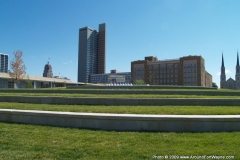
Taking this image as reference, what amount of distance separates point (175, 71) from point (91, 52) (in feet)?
221

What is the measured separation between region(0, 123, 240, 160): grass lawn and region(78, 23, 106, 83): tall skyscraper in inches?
5775

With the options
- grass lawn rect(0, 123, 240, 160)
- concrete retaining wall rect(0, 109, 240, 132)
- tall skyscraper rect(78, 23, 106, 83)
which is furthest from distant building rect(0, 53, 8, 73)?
concrete retaining wall rect(0, 109, 240, 132)

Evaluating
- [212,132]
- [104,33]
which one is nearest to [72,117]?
[212,132]

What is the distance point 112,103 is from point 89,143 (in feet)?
18.9

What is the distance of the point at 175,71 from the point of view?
11688 cm

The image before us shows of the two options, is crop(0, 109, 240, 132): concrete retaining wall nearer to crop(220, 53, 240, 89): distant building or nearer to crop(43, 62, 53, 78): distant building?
crop(220, 53, 240, 89): distant building

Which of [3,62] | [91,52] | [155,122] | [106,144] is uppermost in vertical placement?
[91,52]

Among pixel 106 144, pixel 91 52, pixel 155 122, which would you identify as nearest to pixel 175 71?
pixel 91 52

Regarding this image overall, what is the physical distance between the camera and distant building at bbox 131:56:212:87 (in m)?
113

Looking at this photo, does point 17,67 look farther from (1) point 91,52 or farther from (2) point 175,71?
(1) point 91,52

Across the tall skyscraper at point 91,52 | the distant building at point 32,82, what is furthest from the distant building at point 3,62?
the tall skyscraper at point 91,52

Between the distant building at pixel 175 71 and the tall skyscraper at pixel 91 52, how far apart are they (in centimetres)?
4123

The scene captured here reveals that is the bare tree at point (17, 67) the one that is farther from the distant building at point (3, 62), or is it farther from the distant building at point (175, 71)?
the distant building at point (175, 71)

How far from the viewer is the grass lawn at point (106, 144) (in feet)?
15.7
